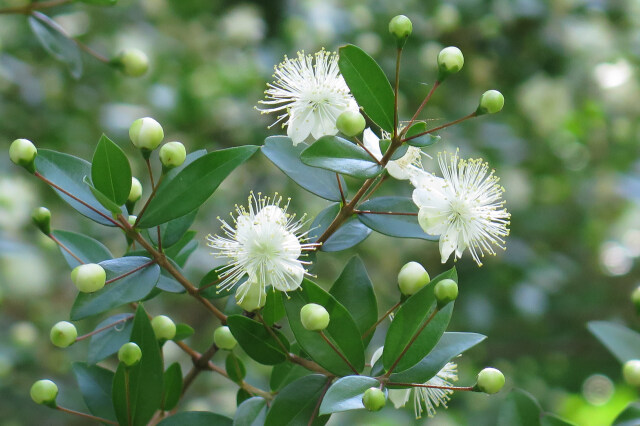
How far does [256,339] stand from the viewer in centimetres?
98

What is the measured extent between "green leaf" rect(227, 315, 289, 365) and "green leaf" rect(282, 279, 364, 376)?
0.20 feet

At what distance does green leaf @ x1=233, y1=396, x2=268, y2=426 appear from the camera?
0.98m

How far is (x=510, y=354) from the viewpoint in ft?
10.2

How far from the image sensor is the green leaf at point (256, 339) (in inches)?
37.9

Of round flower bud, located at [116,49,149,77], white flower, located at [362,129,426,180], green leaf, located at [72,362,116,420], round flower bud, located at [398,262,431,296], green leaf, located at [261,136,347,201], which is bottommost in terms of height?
green leaf, located at [72,362,116,420]

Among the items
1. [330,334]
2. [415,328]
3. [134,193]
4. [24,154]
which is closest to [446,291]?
[415,328]

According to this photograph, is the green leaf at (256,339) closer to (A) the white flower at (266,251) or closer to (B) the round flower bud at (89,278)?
(A) the white flower at (266,251)

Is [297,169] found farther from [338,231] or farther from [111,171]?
[111,171]

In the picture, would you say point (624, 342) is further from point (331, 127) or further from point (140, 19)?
point (140, 19)

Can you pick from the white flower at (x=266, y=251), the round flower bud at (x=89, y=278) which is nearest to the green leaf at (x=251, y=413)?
the white flower at (x=266, y=251)

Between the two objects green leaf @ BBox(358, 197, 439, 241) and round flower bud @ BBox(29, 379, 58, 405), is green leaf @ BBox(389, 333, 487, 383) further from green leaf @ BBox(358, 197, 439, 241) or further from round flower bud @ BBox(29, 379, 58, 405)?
round flower bud @ BBox(29, 379, 58, 405)

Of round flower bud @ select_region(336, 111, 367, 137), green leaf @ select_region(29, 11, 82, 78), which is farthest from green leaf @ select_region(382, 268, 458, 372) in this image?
green leaf @ select_region(29, 11, 82, 78)

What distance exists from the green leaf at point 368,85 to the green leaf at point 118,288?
38cm

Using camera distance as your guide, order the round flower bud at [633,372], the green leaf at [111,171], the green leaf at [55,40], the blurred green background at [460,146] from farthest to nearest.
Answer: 1. the blurred green background at [460,146]
2. the green leaf at [55,40]
3. the round flower bud at [633,372]
4. the green leaf at [111,171]
